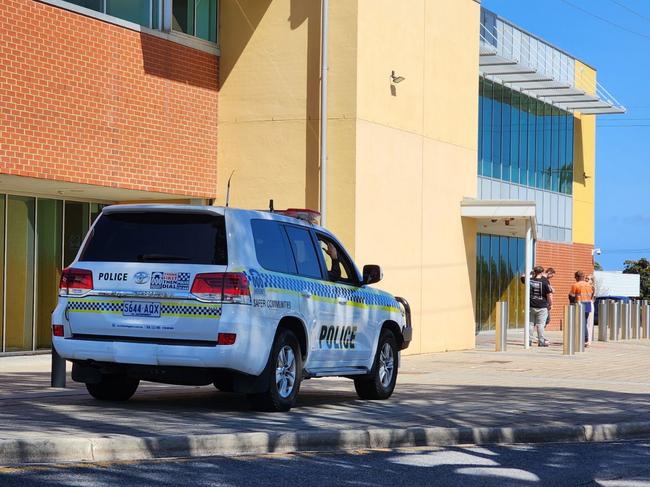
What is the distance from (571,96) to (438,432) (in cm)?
2932

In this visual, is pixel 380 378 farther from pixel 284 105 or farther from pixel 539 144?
pixel 539 144

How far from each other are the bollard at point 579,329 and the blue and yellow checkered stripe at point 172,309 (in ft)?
49.2

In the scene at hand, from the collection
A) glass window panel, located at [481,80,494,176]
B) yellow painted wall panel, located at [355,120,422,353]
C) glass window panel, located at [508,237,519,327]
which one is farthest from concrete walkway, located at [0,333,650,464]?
glass window panel, located at [508,237,519,327]

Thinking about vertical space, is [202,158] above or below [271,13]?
below

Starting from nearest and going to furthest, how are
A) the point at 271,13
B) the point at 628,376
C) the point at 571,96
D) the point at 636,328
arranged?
the point at 628,376
the point at 271,13
the point at 636,328
the point at 571,96

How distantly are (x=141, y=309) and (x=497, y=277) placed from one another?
84.9 feet

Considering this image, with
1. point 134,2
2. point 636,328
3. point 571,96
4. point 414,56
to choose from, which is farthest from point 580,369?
point 571,96

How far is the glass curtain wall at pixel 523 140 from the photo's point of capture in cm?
3544

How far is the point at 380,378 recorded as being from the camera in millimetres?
14367

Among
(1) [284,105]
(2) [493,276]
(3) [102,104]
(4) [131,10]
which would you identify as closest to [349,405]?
(3) [102,104]

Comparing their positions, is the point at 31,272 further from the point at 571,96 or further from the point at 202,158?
the point at 571,96

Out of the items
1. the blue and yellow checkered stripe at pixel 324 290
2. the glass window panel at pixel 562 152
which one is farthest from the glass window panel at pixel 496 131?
the blue and yellow checkered stripe at pixel 324 290

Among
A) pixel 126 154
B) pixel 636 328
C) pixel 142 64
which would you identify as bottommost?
pixel 636 328

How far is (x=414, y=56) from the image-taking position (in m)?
23.7
